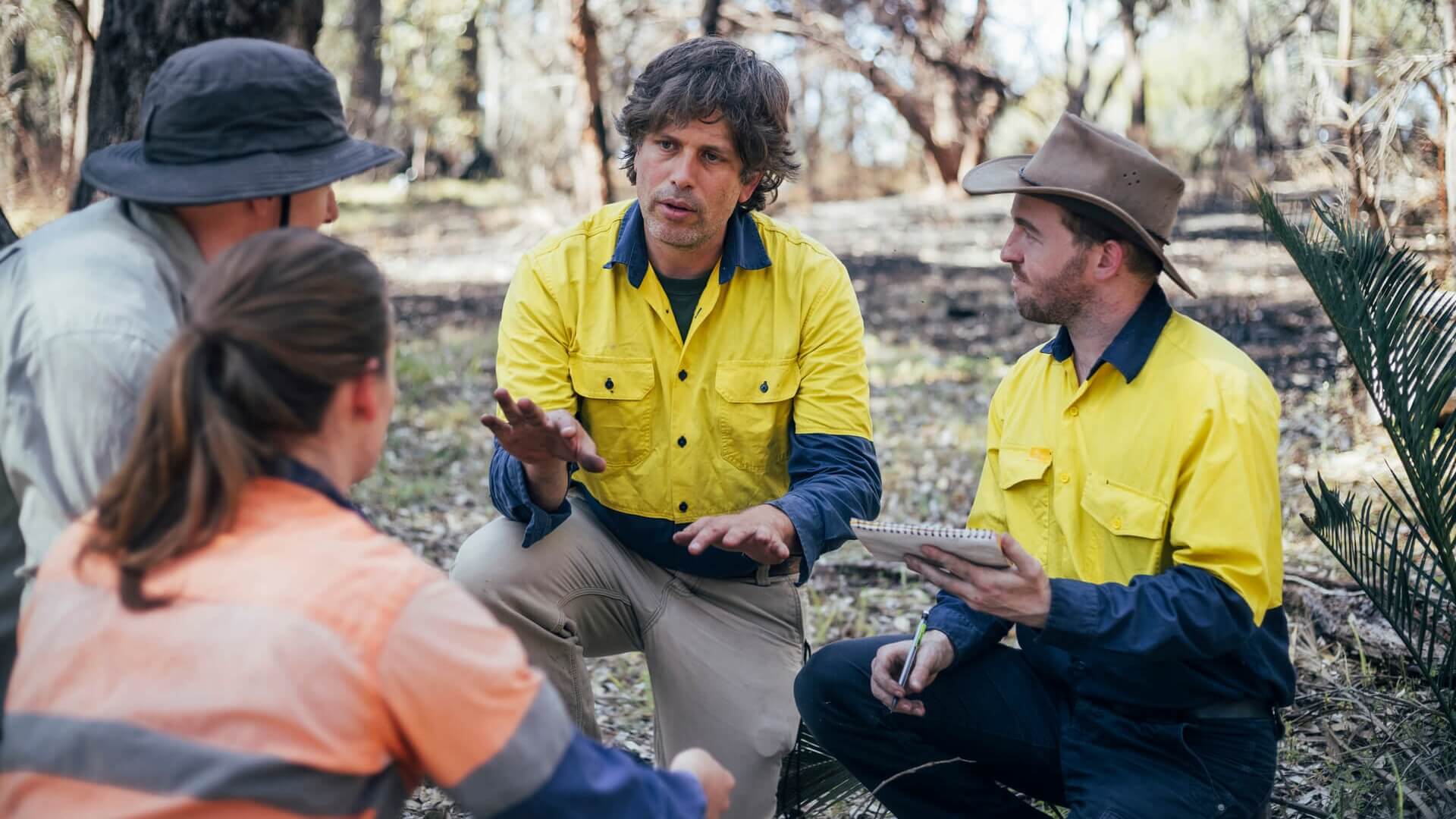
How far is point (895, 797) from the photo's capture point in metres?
3.28

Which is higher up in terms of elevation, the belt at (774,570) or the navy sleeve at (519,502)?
the navy sleeve at (519,502)

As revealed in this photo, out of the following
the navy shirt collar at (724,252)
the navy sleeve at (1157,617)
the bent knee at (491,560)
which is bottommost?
the bent knee at (491,560)

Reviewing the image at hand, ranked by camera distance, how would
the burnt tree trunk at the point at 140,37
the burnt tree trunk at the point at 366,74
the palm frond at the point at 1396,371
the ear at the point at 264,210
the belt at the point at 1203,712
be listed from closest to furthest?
the ear at the point at 264,210
the belt at the point at 1203,712
the palm frond at the point at 1396,371
the burnt tree trunk at the point at 140,37
the burnt tree trunk at the point at 366,74

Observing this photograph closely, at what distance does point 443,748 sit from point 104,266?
1.22 m

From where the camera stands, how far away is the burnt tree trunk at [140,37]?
529cm

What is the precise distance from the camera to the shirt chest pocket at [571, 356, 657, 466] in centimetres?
366

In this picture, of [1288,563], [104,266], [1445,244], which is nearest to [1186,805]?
[104,266]

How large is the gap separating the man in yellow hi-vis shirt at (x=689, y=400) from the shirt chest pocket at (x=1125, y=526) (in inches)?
26.7

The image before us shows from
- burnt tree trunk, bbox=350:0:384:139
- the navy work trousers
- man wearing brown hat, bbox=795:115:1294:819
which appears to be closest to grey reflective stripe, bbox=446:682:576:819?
man wearing brown hat, bbox=795:115:1294:819

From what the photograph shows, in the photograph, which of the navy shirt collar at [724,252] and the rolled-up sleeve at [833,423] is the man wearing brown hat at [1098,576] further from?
the navy shirt collar at [724,252]

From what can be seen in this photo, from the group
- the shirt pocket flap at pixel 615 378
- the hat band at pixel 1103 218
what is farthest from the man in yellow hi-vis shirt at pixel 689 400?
the hat band at pixel 1103 218

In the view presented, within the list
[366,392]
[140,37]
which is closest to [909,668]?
[366,392]

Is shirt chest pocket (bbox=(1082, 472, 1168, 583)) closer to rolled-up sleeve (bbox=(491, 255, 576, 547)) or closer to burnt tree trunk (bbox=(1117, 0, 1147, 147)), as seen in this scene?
rolled-up sleeve (bbox=(491, 255, 576, 547))

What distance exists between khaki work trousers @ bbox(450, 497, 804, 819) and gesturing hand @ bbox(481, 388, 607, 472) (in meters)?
0.42
